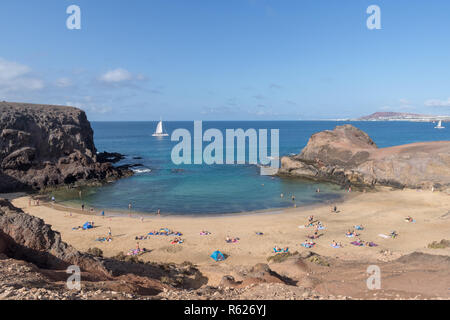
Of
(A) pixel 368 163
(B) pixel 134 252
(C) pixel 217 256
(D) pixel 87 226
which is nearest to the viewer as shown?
(C) pixel 217 256

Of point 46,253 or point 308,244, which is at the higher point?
point 46,253

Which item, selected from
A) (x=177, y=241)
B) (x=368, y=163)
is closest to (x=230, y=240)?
(x=177, y=241)

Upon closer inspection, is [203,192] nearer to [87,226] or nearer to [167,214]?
[167,214]

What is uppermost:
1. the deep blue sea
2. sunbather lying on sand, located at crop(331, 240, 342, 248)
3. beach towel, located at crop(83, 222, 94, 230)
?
the deep blue sea

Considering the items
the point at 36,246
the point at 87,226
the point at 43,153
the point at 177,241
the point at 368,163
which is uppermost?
the point at 43,153

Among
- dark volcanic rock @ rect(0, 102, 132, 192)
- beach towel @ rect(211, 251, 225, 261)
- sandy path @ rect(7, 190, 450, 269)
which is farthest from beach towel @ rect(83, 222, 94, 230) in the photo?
dark volcanic rock @ rect(0, 102, 132, 192)

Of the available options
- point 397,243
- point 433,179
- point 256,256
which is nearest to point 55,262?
point 256,256

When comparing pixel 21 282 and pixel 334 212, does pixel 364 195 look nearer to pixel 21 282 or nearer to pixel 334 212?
pixel 334 212

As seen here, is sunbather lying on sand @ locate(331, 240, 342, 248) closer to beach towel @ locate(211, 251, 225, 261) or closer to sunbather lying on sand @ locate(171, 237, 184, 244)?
beach towel @ locate(211, 251, 225, 261)
